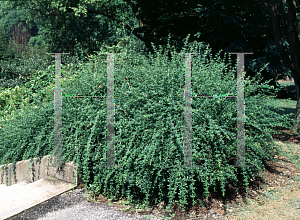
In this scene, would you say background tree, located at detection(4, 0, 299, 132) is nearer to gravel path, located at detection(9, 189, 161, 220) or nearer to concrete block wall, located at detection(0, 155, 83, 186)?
concrete block wall, located at detection(0, 155, 83, 186)

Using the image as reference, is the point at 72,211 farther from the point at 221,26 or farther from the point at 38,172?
the point at 221,26

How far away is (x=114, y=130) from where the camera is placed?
385cm

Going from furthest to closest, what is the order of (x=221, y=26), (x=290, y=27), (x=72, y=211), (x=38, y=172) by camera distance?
(x=221, y=26) < (x=290, y=27) < (x=38, y=172) < (x=72, y=211)

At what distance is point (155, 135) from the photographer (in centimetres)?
345

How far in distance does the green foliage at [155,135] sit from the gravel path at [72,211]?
0.86ft

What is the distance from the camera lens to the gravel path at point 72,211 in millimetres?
3238

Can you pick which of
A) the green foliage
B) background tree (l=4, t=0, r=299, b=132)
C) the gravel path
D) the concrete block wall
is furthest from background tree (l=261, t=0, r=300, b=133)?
the concrete block wall

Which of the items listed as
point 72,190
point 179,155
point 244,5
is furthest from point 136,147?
point 244,5

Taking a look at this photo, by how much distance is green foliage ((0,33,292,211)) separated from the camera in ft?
11.3

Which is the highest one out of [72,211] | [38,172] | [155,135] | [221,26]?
[221,26]

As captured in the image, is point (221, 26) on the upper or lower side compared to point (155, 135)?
upper

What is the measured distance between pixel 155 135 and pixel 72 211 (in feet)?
4.50

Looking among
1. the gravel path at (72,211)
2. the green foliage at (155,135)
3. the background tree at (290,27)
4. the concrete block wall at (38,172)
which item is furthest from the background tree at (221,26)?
the gravel path at (72,211)

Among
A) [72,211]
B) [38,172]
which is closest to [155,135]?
[72,211]
